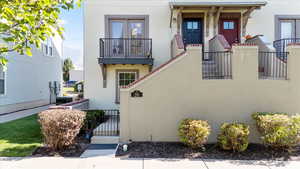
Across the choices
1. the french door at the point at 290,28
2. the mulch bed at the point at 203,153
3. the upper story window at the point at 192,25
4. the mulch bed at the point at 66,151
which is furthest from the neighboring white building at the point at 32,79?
the french door at the point at 290,28

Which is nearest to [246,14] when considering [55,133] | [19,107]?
[55,133]

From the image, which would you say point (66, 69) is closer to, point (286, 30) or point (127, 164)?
point (286, 30)

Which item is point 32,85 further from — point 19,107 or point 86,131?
point 86,131

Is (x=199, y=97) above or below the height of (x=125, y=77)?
below

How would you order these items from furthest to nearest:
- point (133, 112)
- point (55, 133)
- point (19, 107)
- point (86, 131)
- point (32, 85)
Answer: point (32, 85)
point (19, 107)
point (86, 131)
point (133, 112)
point (55, 133)

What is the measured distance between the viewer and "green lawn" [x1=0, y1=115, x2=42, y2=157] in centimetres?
598

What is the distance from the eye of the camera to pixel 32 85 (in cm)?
1523

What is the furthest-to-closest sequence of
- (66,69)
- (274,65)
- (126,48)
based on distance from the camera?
1. (66,69)
2. (126,48)
3. (274,65)

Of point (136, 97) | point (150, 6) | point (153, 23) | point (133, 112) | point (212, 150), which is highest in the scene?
point (150, 6)

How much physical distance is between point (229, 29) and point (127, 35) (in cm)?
542

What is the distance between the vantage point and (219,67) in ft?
27.3

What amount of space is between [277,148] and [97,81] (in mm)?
8015

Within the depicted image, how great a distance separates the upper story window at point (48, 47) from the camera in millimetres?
16969

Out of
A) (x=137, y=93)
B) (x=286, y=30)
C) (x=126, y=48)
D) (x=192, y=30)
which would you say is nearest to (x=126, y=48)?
(x=126, y=48)
